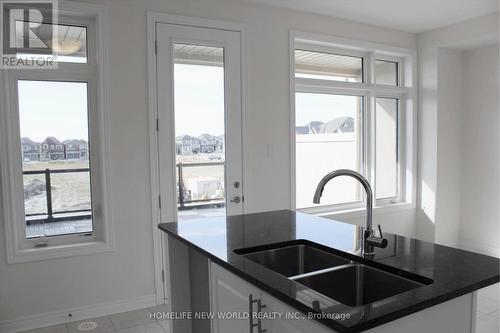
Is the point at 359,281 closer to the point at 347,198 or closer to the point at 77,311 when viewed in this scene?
the point at 77,311

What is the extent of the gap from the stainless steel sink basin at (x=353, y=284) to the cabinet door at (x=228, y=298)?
8.6 inches

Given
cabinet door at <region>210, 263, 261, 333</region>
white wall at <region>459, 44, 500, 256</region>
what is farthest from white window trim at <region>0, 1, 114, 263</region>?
white wall at <region>459, 44, 500, 256</region>

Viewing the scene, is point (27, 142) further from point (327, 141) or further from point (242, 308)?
point (327, 141)

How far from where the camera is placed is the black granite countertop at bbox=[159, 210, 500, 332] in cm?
117

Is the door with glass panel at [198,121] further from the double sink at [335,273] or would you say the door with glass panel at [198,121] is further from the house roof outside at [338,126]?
the double sink at [335,273]

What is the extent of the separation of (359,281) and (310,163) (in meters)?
2.82

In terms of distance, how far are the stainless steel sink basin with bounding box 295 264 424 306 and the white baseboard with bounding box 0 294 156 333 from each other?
7.43 ft

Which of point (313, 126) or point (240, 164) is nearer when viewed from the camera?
point (240, 164)

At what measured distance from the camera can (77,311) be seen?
10.5 ft

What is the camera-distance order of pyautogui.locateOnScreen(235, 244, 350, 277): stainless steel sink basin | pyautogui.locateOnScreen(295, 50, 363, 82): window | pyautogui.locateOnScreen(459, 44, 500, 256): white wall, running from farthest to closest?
pyautogui.locateOnScreen(459, 44, 500, 256): white wall < pyautogui.locateOnScreen(295, 50, 363, 82): window < pyautogui.locateOnScreen(235, 244, 350, 277): stainless steel sink basin

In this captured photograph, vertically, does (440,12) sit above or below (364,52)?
above

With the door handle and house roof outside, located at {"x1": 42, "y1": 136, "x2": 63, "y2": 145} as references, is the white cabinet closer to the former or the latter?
the door handle

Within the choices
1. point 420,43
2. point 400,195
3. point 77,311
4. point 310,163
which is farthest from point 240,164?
point 420,43

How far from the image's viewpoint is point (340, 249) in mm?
1820
